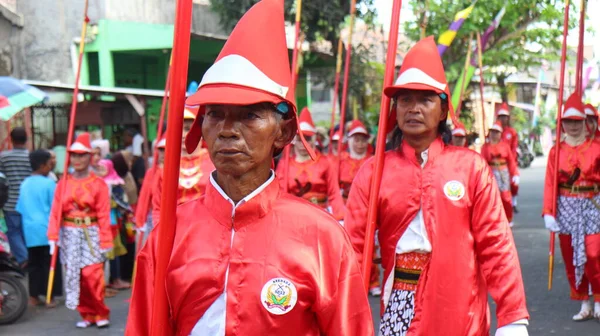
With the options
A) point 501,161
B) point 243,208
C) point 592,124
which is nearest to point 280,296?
point 243,208

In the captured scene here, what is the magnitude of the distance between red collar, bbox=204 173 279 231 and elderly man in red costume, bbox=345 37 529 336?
1686 millimetres

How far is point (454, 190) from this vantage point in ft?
14.1

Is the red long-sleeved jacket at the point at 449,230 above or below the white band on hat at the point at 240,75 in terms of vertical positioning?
below

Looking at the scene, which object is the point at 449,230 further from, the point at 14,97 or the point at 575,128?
the point at 14,97

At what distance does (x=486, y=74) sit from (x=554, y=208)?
41.8 ft

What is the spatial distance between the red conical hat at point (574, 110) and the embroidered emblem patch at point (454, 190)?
14.6 feet

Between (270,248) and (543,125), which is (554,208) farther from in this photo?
(543,125)

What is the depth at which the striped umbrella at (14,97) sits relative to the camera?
8.26m

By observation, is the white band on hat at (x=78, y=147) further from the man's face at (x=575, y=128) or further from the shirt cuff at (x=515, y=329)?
the shirt cuff at (x=515, y=329)

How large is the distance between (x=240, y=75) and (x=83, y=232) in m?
6.49

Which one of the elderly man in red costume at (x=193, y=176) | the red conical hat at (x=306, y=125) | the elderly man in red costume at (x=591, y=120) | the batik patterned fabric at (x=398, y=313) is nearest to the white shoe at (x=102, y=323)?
the elderly man in red costume at (x=193, y=176)

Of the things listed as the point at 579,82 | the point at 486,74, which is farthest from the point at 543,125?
the point at 579,82

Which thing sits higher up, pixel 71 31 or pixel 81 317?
pixel 71 31

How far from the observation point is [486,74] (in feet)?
67.5
